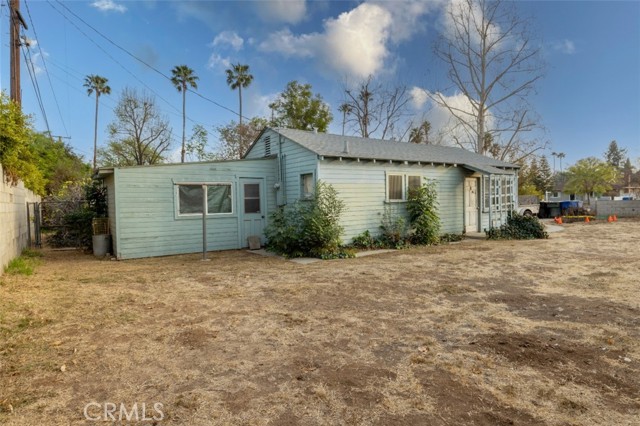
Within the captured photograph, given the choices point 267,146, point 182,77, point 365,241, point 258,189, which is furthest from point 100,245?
point 182,77

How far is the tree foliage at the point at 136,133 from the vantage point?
27141mm

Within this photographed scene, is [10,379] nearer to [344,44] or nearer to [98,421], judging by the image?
[98,421]

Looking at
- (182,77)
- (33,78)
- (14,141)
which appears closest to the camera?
(14,141)

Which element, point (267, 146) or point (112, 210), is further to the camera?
point (267, 146)

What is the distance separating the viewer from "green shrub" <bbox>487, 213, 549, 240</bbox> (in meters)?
12.6

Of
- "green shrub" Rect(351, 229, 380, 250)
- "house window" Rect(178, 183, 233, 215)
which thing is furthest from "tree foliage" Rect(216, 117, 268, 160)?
"green shrub" Rect(351, 229, 380, 250)

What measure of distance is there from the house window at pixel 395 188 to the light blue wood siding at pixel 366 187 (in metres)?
0.17

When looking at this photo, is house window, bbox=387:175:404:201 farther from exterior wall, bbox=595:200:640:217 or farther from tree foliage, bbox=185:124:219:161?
tree foliage, bbox=185:124:219:161

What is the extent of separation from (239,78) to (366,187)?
2328 centimetres

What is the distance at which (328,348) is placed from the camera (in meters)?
3.42

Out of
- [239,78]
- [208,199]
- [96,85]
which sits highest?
[96,85]

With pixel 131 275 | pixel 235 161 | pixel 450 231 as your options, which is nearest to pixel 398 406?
pixel 131 275

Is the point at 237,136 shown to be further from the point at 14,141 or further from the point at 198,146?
the point at 14,141

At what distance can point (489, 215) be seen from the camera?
534 inches
